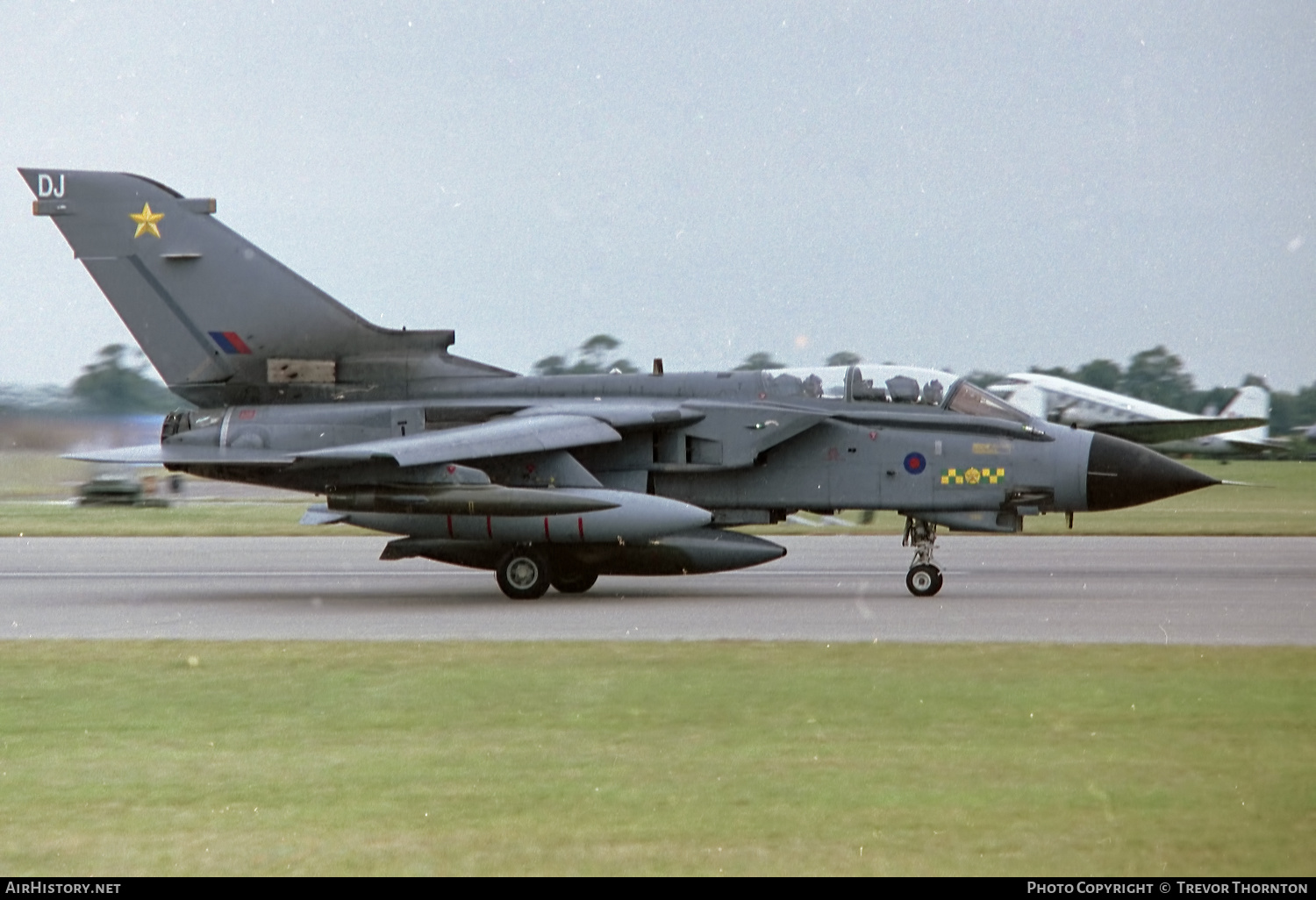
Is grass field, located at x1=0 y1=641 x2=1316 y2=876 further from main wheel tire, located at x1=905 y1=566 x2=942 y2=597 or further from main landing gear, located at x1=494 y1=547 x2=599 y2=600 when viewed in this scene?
main landing gear, located at x1=494 y1=547 x2=599 y2=600

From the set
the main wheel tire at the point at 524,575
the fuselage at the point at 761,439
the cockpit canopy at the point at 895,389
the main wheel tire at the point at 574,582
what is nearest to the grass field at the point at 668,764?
the fuselage at the point at 761,439

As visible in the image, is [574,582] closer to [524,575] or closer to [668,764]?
[524,575]

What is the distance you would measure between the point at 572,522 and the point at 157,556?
352 inches

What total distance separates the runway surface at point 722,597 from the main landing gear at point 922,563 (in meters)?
0.24

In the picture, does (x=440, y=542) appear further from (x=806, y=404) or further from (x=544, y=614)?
(x=806, y=404)

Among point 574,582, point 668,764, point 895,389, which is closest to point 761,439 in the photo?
point 895,389

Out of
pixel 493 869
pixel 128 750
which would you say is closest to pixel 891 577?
pixel 128 750

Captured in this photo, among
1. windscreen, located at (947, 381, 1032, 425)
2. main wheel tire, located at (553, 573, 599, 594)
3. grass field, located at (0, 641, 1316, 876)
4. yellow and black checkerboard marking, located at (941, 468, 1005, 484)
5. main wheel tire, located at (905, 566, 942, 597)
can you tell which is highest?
windscreen, located at (947, 381, 1032, 425)

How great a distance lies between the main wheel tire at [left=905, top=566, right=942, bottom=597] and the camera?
14289mm

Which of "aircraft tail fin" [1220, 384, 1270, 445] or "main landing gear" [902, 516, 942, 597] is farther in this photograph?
"aircraft tail fin" [1220, 384, 1270, 445]

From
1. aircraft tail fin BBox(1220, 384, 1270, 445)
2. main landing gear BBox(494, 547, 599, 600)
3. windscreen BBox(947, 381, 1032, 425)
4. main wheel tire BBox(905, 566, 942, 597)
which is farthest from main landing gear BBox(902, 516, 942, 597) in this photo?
aircraft tail fin BBox(1220, 384, 1270, 445)

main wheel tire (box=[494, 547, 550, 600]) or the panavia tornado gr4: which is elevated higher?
the panavia tornado gr4

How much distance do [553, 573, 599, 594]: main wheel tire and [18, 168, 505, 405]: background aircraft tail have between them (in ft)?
8.39

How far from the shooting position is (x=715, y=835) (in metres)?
5.39
